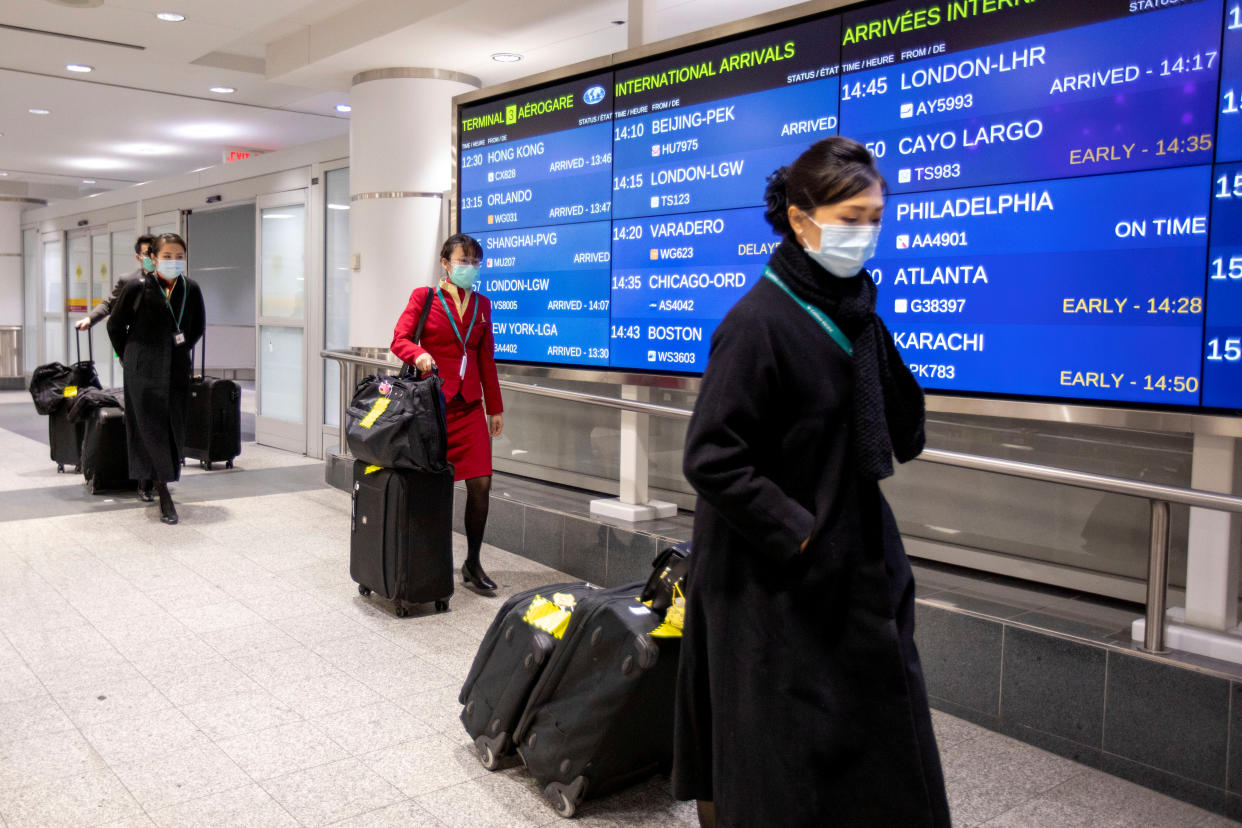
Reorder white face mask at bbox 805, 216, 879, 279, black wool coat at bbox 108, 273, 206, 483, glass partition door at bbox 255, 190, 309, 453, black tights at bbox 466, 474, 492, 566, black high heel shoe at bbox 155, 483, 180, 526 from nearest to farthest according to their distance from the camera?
white face mask at bbox 805, 216, 879, 279 → black tights at bbox 466, 474, 492, 566 → black wool coat at bbox 108, 273, 206, 483 → black high heel shoe at bbox 155, 483, 180, 526 → glass partition door at bbox 255, 190, 309, 453

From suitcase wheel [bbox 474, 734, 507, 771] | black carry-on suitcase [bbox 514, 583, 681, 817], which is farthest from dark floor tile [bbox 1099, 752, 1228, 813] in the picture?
suitcase wheel [bbox 474, 734, 507, 771]

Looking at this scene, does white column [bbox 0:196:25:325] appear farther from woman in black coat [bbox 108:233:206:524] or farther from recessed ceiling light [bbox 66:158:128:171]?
woman in black coat [bbox 108:233:206:524]

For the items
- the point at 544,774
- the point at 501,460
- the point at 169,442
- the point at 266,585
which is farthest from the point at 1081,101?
the point at 169,442

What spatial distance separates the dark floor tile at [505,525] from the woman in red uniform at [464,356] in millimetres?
713

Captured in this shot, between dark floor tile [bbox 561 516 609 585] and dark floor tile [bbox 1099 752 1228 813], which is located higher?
dark floor tile [bbox 561 516 609 585]

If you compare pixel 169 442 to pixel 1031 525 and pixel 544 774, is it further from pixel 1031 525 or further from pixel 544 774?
pixel 1031 525

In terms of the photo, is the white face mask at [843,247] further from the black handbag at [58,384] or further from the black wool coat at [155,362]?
the black handbag at [58,384]

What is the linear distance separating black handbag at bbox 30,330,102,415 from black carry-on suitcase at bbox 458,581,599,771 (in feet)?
20.5

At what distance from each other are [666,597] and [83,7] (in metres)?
6.35

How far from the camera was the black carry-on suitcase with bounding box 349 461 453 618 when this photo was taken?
4.45 meters

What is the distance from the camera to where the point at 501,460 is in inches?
290

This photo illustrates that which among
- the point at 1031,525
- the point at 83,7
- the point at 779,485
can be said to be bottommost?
the point at 1031,525

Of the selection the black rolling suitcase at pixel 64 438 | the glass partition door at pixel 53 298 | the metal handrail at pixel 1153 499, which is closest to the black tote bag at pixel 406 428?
the metal handrail at pixel 1153 499

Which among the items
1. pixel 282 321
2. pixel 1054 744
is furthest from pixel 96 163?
pixel 1054 744
